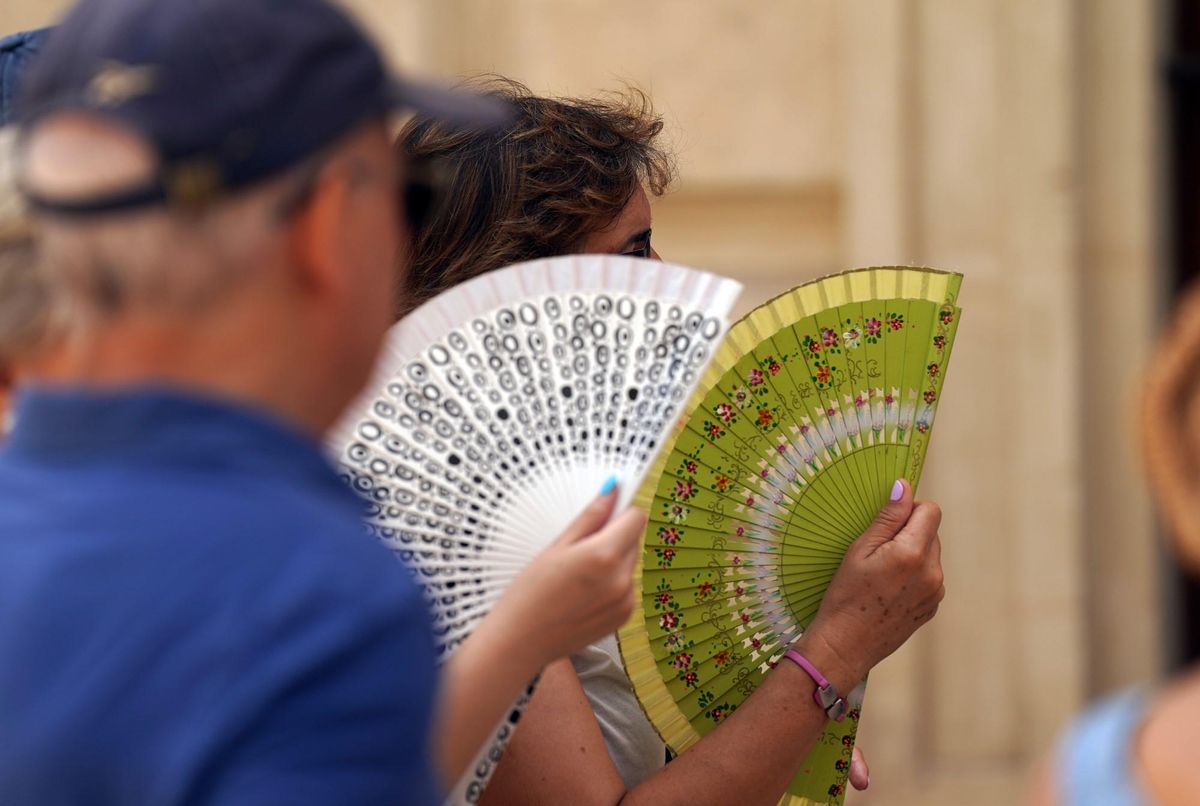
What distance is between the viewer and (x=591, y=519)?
1.59 m

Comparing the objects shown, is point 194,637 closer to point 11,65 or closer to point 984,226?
point 11,65

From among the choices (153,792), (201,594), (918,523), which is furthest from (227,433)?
Answer: (918,523)

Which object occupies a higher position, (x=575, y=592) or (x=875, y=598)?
(x=575, y=592)

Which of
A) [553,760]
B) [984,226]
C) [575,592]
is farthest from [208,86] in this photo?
[984,226]

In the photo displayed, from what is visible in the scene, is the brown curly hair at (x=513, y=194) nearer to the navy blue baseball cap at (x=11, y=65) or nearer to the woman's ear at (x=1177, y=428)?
the navy blue baseball cap at (x=11, y=65)

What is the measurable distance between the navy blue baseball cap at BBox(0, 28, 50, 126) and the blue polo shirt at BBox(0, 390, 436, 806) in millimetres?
1065

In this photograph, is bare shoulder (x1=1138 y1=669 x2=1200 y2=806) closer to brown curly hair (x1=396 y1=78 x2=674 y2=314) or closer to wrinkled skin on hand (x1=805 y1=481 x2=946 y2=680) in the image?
wrinkled skin on hand (x1=805 y1=481 x2=946 y2=680)

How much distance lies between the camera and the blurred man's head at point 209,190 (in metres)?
1.13

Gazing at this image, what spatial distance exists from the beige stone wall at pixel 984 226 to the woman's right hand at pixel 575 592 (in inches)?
126

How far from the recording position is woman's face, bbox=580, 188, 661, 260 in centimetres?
229

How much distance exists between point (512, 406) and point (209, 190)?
0.70 metres

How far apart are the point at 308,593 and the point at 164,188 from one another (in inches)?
11.4

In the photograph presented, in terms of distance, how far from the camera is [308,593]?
111 centimetres

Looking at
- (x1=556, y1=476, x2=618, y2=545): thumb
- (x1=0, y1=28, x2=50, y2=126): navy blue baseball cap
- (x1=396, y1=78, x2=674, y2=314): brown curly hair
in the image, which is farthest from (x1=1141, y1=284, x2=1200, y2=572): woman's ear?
(x1=0, y1=28, x2=50, y2=126): navy blue baseball cap
